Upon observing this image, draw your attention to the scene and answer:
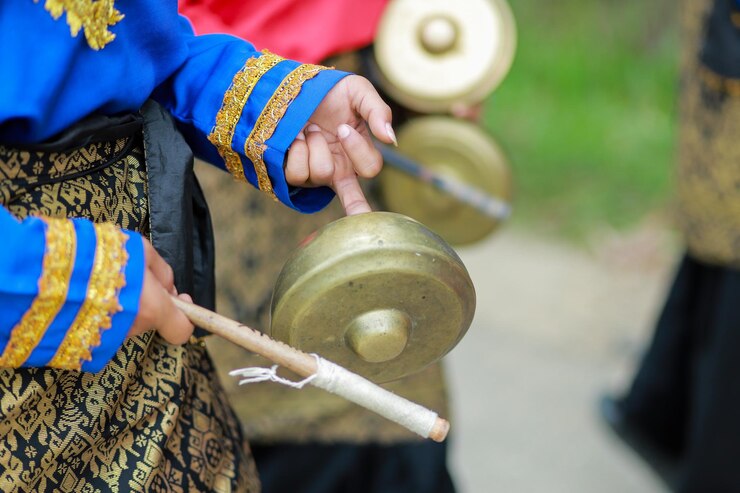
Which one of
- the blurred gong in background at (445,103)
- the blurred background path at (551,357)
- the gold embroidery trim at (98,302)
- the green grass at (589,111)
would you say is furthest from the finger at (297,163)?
the green grass at (589,111)

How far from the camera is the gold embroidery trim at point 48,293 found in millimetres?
812

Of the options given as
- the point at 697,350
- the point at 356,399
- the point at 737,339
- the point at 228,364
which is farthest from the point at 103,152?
the point at 697,350

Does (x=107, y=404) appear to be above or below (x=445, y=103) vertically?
above

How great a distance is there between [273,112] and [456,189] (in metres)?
0.92

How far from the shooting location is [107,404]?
0.94 m

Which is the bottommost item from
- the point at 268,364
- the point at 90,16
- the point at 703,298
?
the point at 703,298

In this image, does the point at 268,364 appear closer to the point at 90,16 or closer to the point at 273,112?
the point at 273,112

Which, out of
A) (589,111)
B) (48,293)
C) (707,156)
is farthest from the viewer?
(589,111)

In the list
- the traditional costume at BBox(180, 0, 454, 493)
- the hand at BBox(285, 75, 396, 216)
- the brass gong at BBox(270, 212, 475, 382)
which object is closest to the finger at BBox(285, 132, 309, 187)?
the hand at BBox(285, 75, 396, 216)

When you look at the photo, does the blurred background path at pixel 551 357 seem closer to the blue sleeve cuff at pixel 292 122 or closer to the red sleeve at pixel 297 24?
the red sleeve at pixel 297 24

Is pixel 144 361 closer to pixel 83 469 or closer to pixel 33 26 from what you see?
pixel 83 469

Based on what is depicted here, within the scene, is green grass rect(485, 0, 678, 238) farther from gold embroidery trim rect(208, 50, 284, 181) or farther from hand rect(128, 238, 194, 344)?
hand rect(128, 238, 194, 344)

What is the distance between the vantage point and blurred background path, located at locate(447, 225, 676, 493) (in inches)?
105

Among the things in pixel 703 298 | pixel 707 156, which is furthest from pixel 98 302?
pixel 703 298
